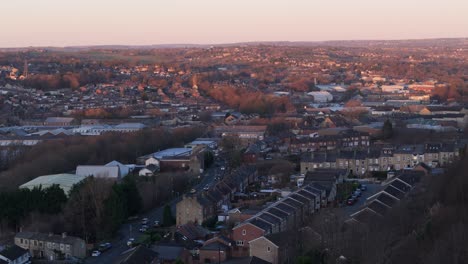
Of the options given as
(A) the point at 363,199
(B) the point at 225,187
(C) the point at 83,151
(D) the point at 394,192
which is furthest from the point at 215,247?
(C) the point at 83,151

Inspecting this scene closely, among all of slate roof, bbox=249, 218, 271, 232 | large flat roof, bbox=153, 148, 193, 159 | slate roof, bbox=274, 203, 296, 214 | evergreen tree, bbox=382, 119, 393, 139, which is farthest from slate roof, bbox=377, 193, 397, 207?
evergreen tree, bbox=382, 119, 393, 139

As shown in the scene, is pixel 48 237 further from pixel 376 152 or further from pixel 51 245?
pixel 376 152

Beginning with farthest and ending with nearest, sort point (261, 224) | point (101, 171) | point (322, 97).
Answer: point (322, 97) → point (101, 171) → point (261, 224)

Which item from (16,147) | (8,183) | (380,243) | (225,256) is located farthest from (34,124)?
(380,243)

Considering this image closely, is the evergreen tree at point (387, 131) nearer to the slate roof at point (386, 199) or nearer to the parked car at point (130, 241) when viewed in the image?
the slate roof at point (386, 199)

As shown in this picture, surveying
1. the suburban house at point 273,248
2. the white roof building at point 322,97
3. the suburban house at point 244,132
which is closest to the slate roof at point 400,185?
the suburban house at point 273,248

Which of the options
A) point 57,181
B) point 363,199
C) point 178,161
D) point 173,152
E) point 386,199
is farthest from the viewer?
point 173,152
